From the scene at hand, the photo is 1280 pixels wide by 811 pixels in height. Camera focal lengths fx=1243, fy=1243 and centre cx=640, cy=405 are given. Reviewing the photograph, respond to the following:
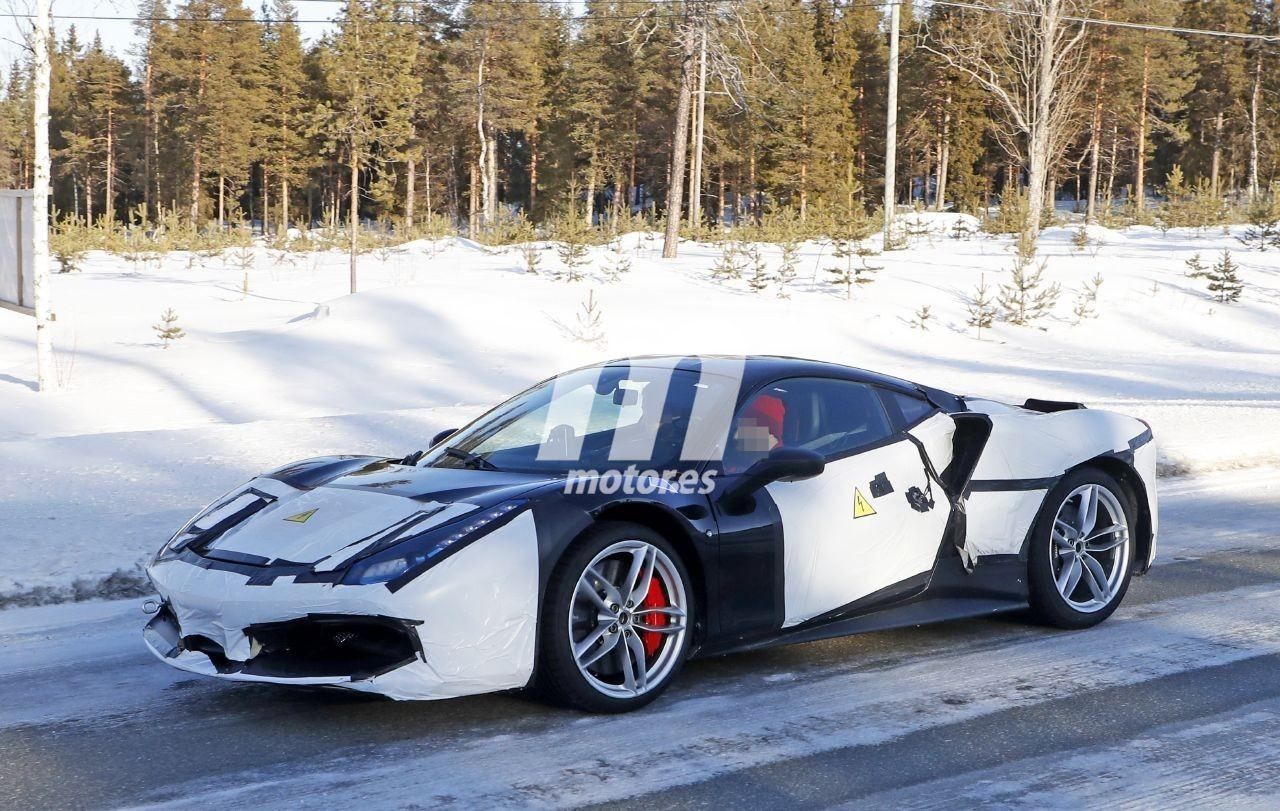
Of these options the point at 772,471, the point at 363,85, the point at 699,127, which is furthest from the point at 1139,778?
the point at 699,127

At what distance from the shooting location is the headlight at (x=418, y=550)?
418 cm

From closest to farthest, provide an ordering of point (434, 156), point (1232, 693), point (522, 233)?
point (1232, 693)
point (522, 233)
point (434, 156)

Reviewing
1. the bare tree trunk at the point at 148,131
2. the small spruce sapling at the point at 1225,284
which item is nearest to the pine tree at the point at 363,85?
the small spruce sapling at the point at 1225,284

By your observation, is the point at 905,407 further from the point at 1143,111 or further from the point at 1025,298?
the point at 1143,111

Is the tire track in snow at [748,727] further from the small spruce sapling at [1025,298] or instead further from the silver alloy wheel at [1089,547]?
the small spruce sapling at [1025,298]

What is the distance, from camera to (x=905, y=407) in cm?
572

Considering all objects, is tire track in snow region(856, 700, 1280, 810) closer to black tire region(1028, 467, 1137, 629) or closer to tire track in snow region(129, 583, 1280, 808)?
tire track in snow region(129, 583, 1280, 808)

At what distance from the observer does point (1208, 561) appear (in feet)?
24.5

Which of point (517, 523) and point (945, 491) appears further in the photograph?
point (945, 491)

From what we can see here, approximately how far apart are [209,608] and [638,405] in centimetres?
195

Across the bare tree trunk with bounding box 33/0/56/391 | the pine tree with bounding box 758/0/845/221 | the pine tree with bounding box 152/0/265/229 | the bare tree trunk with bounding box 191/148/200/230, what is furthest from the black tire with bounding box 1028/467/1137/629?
the bare tree trunk with bounding box 191/148/200/230

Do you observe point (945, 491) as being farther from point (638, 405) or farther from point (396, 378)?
point (396, 378)

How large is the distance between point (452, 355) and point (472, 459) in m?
13.7

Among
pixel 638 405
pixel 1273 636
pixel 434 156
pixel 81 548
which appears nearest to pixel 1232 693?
pixel 1273 636
